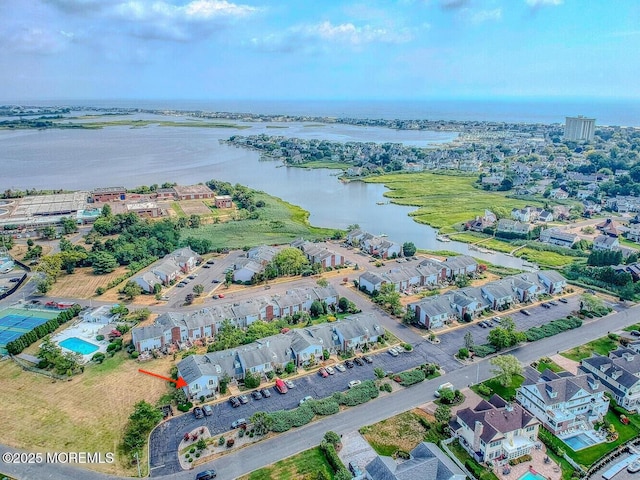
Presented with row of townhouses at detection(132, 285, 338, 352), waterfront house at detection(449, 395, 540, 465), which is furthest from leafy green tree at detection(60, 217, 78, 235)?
waterfront house at detection(449, 395, 540, 465)

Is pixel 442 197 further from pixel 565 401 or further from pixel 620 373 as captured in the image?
pixel 565 401

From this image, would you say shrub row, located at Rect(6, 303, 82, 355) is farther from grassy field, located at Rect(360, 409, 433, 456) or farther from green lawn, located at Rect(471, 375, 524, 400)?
green lawn, located at Rect(471, 375, 524, 400)

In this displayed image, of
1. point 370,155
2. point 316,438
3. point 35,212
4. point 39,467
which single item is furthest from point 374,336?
point 370,155

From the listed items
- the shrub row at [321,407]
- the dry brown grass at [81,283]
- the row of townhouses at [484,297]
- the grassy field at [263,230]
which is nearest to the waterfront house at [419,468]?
the shrub row at [321,407]

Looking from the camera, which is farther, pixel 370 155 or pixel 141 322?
pixel 370 155

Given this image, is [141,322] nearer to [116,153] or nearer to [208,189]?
[208,189]

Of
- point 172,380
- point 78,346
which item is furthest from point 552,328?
point 78,346

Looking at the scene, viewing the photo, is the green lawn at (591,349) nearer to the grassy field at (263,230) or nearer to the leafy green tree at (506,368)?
the leafy green tree at (506,368)
